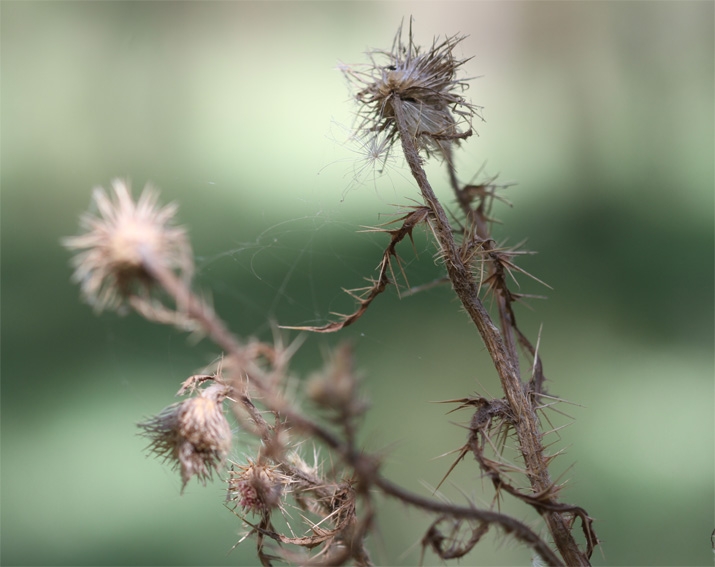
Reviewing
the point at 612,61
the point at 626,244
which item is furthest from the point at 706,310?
the point at 612,61

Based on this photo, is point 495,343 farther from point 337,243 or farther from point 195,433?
point 337,243

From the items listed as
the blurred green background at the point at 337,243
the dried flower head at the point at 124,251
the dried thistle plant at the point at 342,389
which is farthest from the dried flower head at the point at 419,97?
the blurred green background at the point at 337,243

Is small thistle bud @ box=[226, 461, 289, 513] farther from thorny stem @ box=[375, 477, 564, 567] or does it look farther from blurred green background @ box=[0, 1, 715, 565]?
blurred green background @ box=[0, 1, 715, 565]

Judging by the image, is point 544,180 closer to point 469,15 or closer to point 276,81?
point 469,15

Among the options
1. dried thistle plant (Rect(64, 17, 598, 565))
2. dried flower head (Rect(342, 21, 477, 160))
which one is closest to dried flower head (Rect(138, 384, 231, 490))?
dried thistle plant (Rect(64, 17, 598, 565))

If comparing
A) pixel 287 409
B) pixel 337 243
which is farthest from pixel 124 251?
pixel 337 243

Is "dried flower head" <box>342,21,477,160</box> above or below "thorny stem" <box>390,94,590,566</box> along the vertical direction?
above
